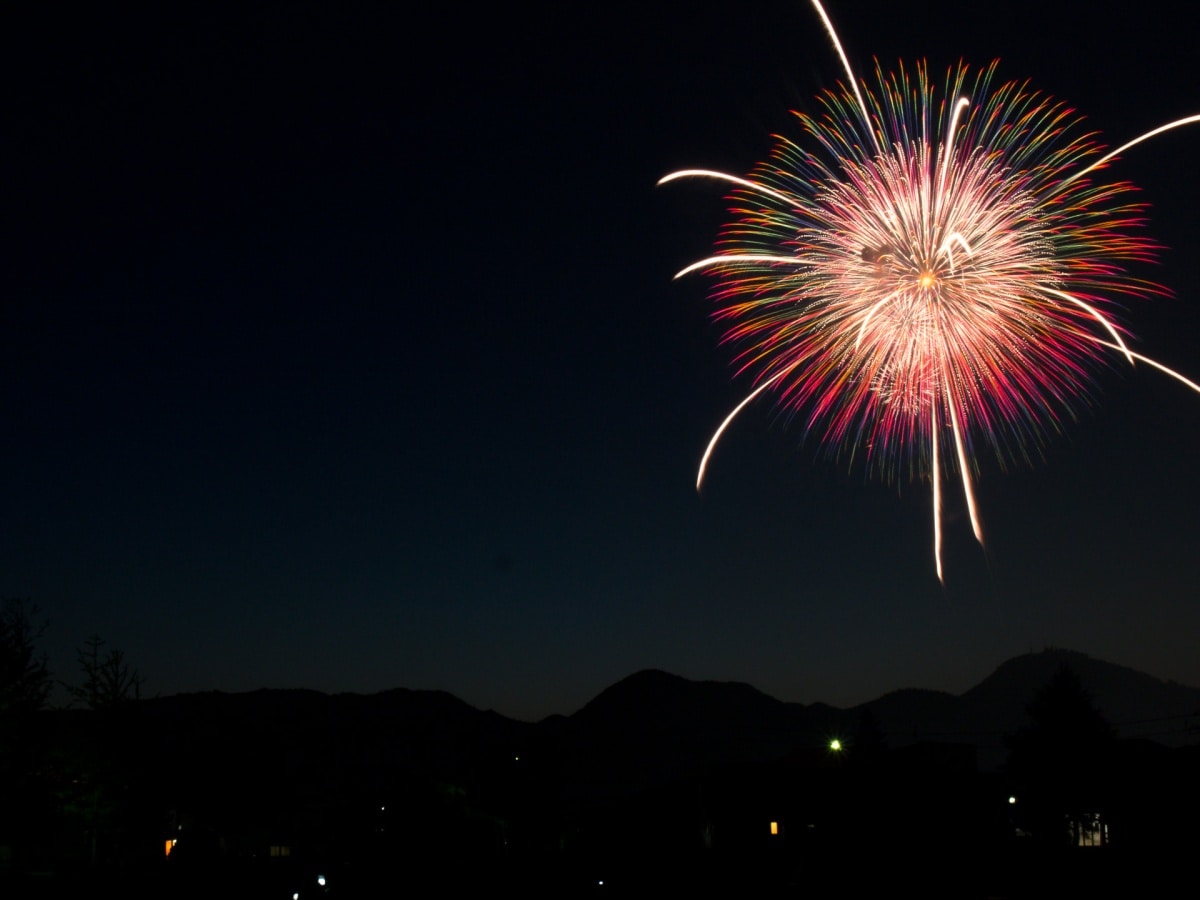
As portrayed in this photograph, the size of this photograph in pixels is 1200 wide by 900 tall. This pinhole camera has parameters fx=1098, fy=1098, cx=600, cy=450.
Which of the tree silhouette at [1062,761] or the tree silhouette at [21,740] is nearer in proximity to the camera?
the tree silhouette at [21,740]

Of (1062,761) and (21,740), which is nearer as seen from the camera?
(21,740)

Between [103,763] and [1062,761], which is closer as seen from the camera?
[103,763]

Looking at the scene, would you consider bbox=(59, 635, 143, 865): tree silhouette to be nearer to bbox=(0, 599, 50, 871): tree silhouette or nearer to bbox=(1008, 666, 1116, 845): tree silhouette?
bbox=(0, 599, 50, 871): tree silhouette

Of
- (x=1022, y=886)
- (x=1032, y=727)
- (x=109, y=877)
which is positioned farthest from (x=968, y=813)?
(x=1032, y=727)

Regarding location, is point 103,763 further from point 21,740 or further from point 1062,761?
point 1062,761

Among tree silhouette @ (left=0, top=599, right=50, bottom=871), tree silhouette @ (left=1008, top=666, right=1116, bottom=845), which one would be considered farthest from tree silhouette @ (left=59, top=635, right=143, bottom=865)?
tree silhouette @ (left=1008, top=666, right=1116, bottom=845)

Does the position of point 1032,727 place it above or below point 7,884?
above

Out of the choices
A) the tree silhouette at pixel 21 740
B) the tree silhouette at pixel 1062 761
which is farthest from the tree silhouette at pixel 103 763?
the tree silhouette at pixel 1062 761

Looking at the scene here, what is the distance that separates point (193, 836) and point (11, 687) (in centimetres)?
1072

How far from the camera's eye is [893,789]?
2953 cm

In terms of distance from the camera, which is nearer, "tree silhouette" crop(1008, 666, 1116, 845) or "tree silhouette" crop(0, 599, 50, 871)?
"tree silhouette" crop(0, 599, 50, 871)

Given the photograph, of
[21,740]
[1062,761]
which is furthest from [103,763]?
[1062,761]

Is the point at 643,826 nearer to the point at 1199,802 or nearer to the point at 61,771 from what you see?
the point at 1199,802

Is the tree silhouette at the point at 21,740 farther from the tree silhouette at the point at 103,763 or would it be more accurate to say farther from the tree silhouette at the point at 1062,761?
the tree silhouette at the point at 1062,761
